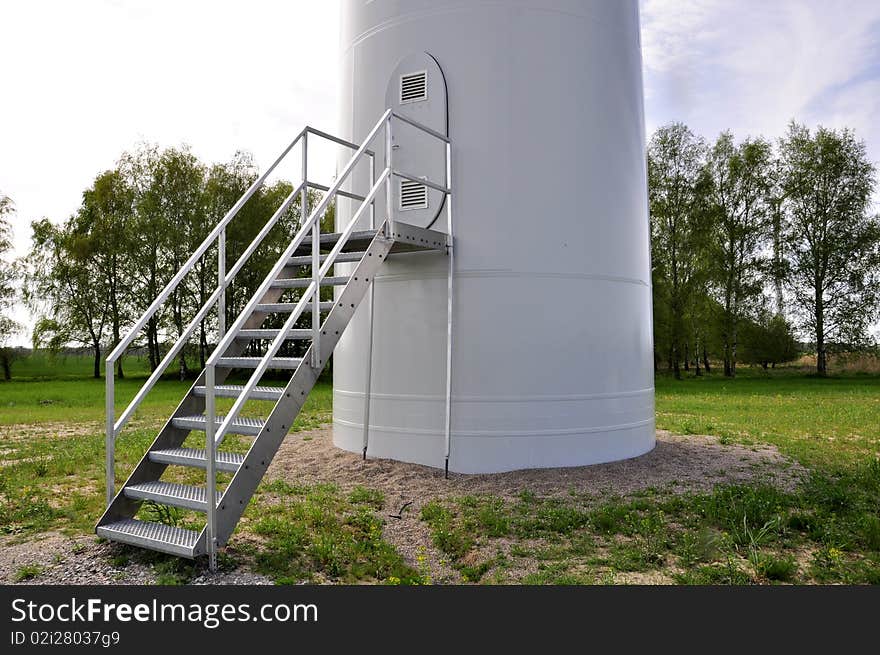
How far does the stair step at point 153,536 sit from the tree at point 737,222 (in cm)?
2733

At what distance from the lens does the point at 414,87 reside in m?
8.90

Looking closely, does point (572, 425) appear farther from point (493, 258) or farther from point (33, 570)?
point (33, 570)

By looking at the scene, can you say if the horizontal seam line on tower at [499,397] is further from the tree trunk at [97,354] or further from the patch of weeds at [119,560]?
the tree trunk at [97,354]

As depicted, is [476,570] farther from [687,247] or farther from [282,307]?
[687,247]

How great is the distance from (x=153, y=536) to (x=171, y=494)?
1.16 feet

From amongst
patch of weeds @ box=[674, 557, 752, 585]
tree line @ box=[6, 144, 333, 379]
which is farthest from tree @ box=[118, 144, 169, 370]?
patch of weeds @ box=[674, 557, 752, 585]

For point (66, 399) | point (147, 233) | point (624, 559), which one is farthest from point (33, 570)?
point (147, 233)

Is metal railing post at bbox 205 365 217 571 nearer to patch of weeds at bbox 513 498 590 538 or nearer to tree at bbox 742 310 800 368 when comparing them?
patch of weeds at bbox 513 498 590 538

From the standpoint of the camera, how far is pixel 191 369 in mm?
33031

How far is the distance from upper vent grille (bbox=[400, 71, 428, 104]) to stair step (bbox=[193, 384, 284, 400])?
14.8 ft

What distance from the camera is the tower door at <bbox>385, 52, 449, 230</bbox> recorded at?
8695 mm

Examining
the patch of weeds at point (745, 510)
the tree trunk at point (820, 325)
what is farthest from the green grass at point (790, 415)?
the patch of weeds at point (745, 510)

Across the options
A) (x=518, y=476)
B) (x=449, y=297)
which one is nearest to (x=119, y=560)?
(x=518, y=476)

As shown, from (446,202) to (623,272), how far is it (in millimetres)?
2586
